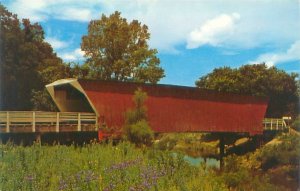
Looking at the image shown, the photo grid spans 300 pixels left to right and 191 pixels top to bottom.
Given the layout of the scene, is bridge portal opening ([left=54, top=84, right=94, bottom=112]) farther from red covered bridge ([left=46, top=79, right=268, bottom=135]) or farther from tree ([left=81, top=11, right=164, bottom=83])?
tree ([left=81, top=11, right=164, bottom=83])

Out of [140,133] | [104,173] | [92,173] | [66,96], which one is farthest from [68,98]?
[92,173]

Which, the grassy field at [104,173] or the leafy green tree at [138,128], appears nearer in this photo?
the grassy field at [104,173]

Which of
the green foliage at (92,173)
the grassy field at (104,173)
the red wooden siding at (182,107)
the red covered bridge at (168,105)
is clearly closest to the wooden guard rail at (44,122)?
the red covered bridge at (168,105)

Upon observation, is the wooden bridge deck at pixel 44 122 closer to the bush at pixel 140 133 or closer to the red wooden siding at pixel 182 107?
the red wooden siding at pixel 182 107

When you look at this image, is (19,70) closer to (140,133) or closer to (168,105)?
(168,105)

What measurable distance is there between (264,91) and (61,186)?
149ft

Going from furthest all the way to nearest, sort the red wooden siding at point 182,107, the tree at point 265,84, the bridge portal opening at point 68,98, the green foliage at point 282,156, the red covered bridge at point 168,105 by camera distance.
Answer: the tree at point 265,84 < the bridge portal opening at point 68,98 < the green foliage at point 282,156 < the red wooden siding at point 182,107 < the red covered bridge at point 168,105

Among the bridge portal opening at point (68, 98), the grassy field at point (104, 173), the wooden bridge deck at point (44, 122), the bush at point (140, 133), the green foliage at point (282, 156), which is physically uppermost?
the bridge portal opening at point (68, 98)

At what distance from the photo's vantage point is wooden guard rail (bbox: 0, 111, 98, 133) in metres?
22.9

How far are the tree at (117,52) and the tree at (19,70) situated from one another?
384 centimetres

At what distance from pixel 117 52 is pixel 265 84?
60.9ft

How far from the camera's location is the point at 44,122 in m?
25.3

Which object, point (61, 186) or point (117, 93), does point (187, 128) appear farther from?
point (61, 186)

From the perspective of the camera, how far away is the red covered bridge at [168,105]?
2744 cm
